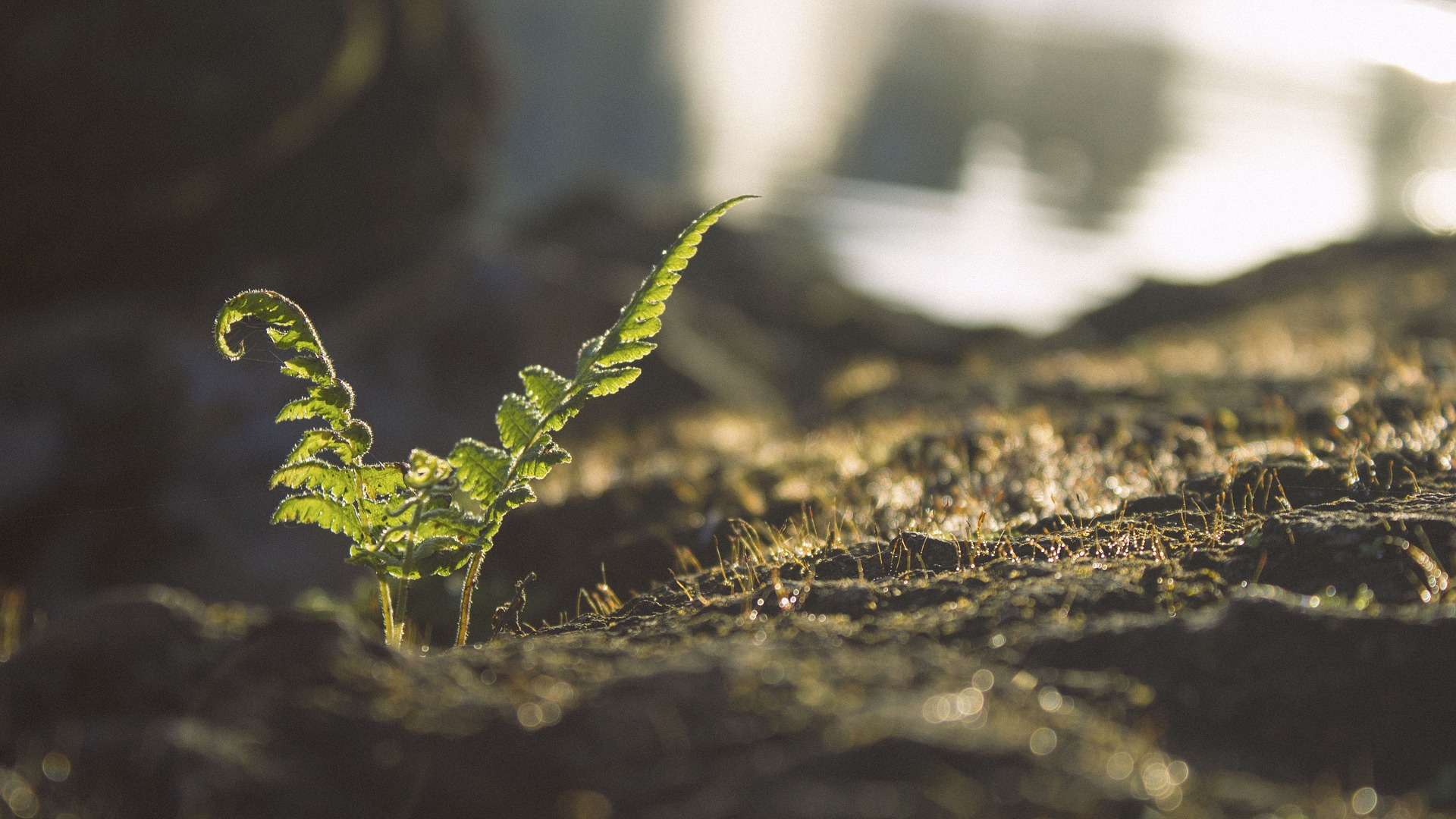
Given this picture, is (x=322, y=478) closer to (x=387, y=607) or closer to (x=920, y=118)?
(x=387, y=607)

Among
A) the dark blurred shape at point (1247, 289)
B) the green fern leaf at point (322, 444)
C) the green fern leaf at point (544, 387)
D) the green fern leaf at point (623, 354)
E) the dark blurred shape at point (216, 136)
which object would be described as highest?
the dark blurred shape at point (216, 136)

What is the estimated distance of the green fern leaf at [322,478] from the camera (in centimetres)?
358

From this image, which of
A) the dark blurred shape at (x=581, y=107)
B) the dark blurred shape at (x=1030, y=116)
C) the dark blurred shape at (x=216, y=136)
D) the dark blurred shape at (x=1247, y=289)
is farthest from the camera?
the dark blurred shape at (x=1030, y=116)

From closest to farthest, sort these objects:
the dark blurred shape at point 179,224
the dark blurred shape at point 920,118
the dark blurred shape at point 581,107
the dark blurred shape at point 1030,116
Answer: the dark blurred shape at point 179,224
the dark blurred shape at point 581,107
the dark blurred shape at point 1030,116
the dark blurred shape at point 920,118

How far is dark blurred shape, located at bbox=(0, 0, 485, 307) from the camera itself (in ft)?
47.2

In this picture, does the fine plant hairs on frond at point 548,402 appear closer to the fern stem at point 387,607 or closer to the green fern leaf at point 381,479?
the green fern leaf at point 381,479

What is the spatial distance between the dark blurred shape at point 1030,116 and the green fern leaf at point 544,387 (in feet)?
149

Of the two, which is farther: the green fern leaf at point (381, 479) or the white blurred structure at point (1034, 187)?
the white blurred structure at point (1034, 187)

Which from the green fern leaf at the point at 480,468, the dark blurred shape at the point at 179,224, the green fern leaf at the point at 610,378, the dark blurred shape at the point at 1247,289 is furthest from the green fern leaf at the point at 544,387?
the dark blurred shape at the point at 1247,289

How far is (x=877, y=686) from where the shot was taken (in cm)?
263

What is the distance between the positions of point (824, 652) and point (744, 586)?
100 cm

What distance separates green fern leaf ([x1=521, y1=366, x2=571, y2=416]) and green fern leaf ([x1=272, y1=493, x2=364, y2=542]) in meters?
0.76

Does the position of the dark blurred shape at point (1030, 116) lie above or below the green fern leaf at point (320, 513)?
above

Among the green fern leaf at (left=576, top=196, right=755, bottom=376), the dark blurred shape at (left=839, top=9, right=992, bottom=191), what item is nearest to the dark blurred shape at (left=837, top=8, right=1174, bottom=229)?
the dark blurred shape at (left=839, top=9, right=992, bottom=191)
